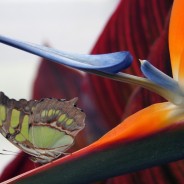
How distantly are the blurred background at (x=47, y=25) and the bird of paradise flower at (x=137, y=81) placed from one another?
144 cm

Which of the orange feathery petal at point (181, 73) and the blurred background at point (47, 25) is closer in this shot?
the orange feathery petal at point (181, 73)

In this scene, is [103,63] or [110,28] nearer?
[103,63]

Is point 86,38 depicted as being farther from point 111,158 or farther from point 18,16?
point 111,158

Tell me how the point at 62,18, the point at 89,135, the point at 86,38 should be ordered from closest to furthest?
the point at 89,135 < the point at 86,38 < the point at 62,18

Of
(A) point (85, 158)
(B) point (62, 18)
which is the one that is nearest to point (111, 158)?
(A) point (85, 158)

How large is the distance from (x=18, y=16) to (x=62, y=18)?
0.18 m

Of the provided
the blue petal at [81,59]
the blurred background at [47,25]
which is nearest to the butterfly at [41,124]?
the blue petal at [81,59]

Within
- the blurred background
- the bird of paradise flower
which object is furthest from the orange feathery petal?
Answer: the blurred background

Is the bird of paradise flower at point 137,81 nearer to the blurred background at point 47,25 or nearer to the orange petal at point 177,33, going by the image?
the orange petal at point 177,33

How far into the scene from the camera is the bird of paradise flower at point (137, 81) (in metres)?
0.33

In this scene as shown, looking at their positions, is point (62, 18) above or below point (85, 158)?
above

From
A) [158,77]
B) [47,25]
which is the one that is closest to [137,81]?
[158,77]

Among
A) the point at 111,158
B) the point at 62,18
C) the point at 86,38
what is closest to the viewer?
the point at 111,158

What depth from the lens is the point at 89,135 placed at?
54cm
